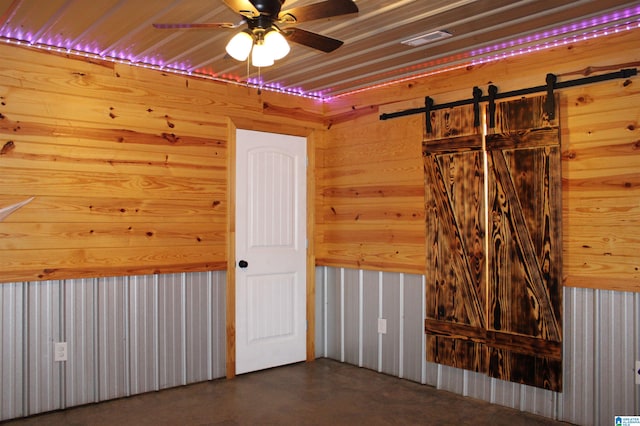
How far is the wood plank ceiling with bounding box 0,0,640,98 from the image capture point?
9.74 feet

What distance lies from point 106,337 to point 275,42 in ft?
8.51

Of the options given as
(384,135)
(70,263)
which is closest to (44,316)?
(70,263)

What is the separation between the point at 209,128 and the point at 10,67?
4.82 ft

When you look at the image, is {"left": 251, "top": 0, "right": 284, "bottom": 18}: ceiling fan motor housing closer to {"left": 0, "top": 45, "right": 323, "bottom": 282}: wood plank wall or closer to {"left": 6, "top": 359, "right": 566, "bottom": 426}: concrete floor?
{"left": 0, "top": 45, "right": 323, "bottom": 282}: wood plank wall

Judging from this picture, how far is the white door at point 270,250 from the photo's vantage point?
4.68 metres

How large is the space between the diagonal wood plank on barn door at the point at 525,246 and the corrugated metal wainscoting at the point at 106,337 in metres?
2.20

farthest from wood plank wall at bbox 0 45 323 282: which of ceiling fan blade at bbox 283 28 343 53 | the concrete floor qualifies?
ceiling fan blade at bbox 283 28 343 53

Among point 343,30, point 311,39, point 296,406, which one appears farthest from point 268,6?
point 296,406

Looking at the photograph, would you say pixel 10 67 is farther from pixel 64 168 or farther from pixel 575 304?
pixel 575 304

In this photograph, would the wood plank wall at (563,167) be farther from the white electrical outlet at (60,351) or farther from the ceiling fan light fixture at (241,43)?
the white electrical outlet at (60,351)

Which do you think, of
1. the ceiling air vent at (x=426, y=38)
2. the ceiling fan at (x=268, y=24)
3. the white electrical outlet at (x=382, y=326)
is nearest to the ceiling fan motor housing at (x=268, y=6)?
the ceiling fan at (x=268, y=24)

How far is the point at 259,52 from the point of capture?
2.58 meters

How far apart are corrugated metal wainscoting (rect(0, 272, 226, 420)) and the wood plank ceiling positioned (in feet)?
5.39

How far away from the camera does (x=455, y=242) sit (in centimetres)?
414
